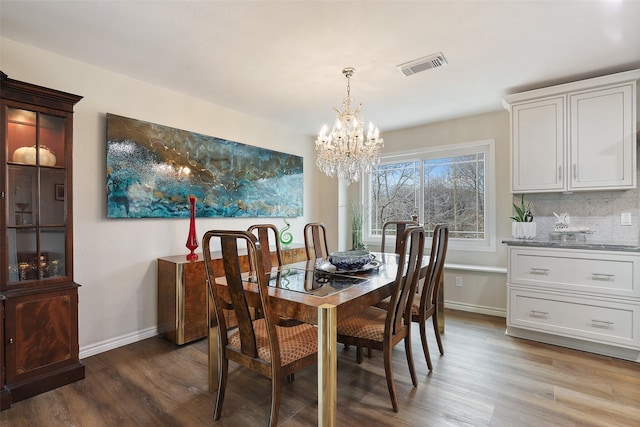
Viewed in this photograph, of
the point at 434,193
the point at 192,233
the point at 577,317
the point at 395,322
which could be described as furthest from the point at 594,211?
the point at 192,233

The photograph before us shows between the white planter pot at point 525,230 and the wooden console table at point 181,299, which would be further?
the white planter pot at point 525,230

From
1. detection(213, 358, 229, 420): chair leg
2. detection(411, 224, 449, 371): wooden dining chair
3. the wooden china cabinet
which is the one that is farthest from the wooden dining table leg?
the wooden china cabinet

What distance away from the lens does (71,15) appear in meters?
1.98

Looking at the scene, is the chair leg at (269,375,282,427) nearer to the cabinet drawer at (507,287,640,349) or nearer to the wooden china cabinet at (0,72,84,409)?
the wooden china cabinet at (0,72,84,409)

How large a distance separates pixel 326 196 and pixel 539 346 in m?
3.29

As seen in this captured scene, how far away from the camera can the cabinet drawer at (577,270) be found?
2.54m

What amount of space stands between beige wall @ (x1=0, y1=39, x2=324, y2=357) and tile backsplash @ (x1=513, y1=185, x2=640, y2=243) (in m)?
3.83

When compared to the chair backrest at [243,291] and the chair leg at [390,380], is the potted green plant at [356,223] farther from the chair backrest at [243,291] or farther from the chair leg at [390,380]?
the chair backrest at [243,291]

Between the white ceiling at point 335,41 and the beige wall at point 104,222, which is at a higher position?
the white ceiling at point 335,41

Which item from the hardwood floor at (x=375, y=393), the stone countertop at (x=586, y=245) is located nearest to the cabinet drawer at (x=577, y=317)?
the hardwood floor at (x=375, y=393)

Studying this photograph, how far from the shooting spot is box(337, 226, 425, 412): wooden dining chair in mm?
1876

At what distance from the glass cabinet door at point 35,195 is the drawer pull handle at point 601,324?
425cm

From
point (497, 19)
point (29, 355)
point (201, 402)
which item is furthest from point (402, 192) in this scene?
point (29, 355)

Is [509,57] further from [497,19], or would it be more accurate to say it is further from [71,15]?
[71,15]
